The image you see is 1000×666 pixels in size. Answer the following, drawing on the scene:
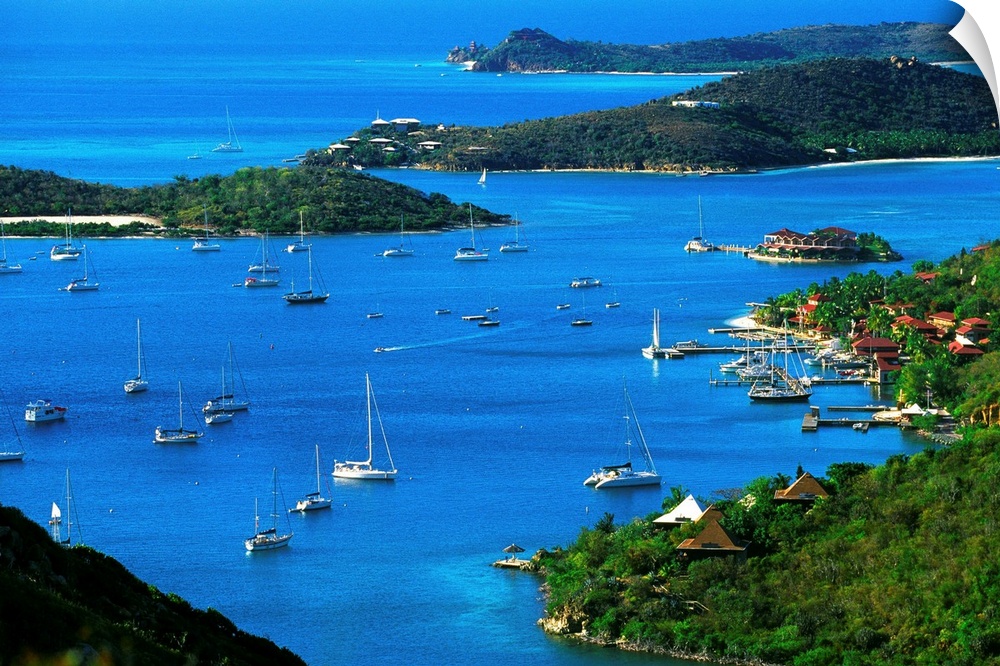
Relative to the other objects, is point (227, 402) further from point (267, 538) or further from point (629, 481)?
point (267, 538)

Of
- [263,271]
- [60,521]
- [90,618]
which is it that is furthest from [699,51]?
[90,618]

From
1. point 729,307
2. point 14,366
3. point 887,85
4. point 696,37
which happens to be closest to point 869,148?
point 887,85

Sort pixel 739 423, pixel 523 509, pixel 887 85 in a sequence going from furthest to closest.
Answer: pixel 887 85
pixel 739 423
pixel 523 509

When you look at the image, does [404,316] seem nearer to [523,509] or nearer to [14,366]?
[14,366]

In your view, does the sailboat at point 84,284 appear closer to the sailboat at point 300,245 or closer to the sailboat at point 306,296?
the sailboat at point 306,296

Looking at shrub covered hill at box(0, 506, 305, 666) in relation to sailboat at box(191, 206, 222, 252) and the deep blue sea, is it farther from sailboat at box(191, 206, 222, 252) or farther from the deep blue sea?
sailboat at box(191, 206, 222, 252)
